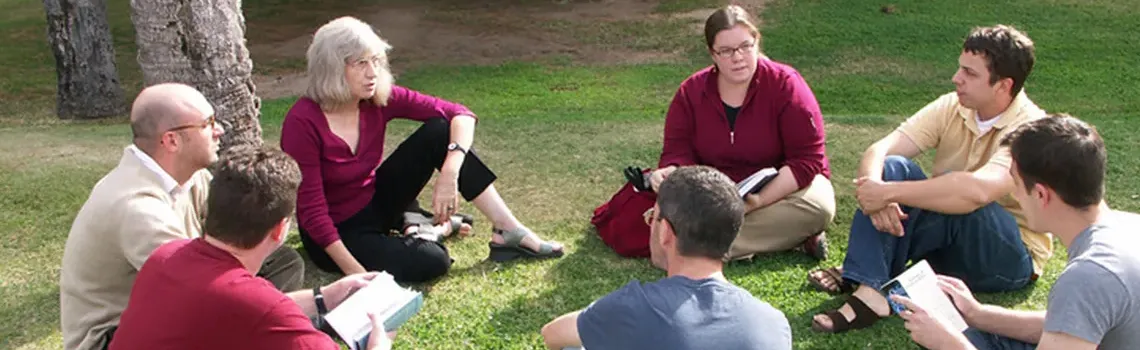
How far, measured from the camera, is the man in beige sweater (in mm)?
3350

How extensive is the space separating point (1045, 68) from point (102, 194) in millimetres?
11208

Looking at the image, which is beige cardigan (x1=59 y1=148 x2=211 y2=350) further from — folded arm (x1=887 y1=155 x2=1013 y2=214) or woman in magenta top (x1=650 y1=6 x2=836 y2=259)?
folded arm (x1=887 y1=155 x2=1013 y2=214)

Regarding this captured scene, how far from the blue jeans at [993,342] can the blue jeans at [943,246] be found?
0.68m

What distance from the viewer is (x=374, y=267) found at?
4793mm

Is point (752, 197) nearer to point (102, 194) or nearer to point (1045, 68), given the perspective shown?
point (102, 194)

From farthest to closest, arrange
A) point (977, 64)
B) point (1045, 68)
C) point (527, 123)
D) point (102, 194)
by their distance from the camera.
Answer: point (1045, 68)
point (527, 123)
point (977, 64)
point (102, 194)

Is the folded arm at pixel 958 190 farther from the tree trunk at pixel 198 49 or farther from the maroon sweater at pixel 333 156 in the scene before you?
the tree trunk at pixel 198 49

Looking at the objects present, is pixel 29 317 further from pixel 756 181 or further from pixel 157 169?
pixel 756 181

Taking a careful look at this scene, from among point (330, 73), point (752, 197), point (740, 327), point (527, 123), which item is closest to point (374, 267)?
point (330, 73)

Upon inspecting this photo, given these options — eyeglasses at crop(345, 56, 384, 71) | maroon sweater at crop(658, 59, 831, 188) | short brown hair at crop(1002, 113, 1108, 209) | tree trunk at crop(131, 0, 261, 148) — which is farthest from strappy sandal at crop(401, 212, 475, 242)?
short brown hair at crop(1002, 113, 1108, 209)

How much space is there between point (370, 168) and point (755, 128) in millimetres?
1893

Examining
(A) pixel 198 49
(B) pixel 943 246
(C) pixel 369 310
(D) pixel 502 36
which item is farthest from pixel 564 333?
(D) pixel 502 36

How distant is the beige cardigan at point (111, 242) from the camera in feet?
11.0

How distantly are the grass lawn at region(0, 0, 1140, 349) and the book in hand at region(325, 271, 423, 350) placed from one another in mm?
819
